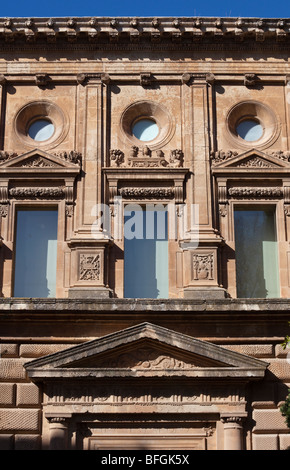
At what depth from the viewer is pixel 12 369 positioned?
21266 mm

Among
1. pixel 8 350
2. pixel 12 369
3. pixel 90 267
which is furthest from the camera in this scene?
pixel 90 267

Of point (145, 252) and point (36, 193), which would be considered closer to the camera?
point (145, 252)

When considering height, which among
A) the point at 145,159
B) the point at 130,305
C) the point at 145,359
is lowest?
the point at 145,359

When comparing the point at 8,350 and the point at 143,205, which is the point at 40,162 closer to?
the point at 143,205

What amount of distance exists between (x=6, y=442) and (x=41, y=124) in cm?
976

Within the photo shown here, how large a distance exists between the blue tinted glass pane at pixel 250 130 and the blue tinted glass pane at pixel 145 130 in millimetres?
2600

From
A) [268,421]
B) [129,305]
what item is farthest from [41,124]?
[268,421]

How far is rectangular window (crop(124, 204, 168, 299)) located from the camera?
23.2 metres

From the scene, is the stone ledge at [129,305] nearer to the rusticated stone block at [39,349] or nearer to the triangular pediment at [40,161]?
the rusticated stone block at [39,349]

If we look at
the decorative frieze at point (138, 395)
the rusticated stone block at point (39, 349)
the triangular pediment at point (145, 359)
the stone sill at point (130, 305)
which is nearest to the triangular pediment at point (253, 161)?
the stone sill at point (130, 305)

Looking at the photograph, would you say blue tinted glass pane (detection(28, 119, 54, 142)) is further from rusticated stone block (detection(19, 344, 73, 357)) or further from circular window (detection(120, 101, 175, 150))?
rusticated stone block (detection(19, 344, 73, 357))

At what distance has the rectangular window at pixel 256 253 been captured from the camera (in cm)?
2336

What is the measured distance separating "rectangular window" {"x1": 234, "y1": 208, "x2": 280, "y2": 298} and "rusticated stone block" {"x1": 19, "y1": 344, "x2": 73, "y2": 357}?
5.42 m

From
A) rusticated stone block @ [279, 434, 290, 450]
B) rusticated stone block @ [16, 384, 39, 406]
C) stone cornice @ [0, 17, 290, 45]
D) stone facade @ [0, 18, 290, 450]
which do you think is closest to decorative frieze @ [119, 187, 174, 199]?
stone facade @ [0, 18, 290, 450]
